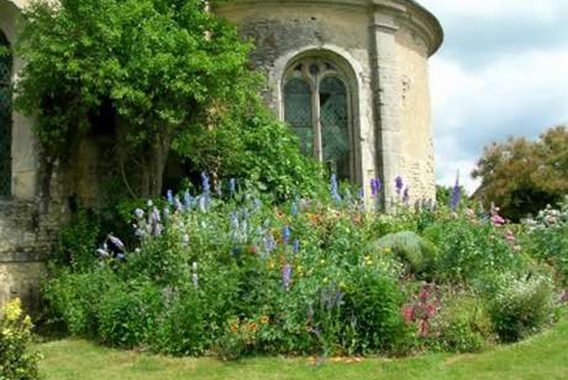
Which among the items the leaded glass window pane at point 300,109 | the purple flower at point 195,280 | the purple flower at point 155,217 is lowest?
the purple flower at point 195,280

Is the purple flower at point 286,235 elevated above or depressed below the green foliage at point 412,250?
above

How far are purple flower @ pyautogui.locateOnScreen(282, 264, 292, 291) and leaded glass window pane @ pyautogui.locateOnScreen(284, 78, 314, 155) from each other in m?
6.32

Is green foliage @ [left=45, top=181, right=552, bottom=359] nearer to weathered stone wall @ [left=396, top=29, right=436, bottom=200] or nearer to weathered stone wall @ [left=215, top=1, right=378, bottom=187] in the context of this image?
A: weathered stone wall @ [left=215, top=1, right=378, bottom=187]

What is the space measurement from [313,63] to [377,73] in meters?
1.25

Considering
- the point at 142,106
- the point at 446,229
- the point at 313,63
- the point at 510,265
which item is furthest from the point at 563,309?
the point at 313,63

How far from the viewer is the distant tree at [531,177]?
31188 millimetres

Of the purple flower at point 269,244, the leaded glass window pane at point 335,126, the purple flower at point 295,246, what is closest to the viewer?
the purple flower at point 269,244

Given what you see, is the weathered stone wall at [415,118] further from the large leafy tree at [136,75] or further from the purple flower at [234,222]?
the purple flower at [234,222]

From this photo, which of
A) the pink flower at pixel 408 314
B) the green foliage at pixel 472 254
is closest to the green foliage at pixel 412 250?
the green foliage at pixel 472 254

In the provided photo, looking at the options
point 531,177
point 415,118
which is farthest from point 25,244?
point 531,177

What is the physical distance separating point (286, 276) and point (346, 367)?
1201 mm

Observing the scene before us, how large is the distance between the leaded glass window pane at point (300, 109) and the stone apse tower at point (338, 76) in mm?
19

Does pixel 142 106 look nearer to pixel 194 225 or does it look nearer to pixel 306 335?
pixel 194 225

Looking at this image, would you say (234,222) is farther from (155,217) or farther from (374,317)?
(374,317)
